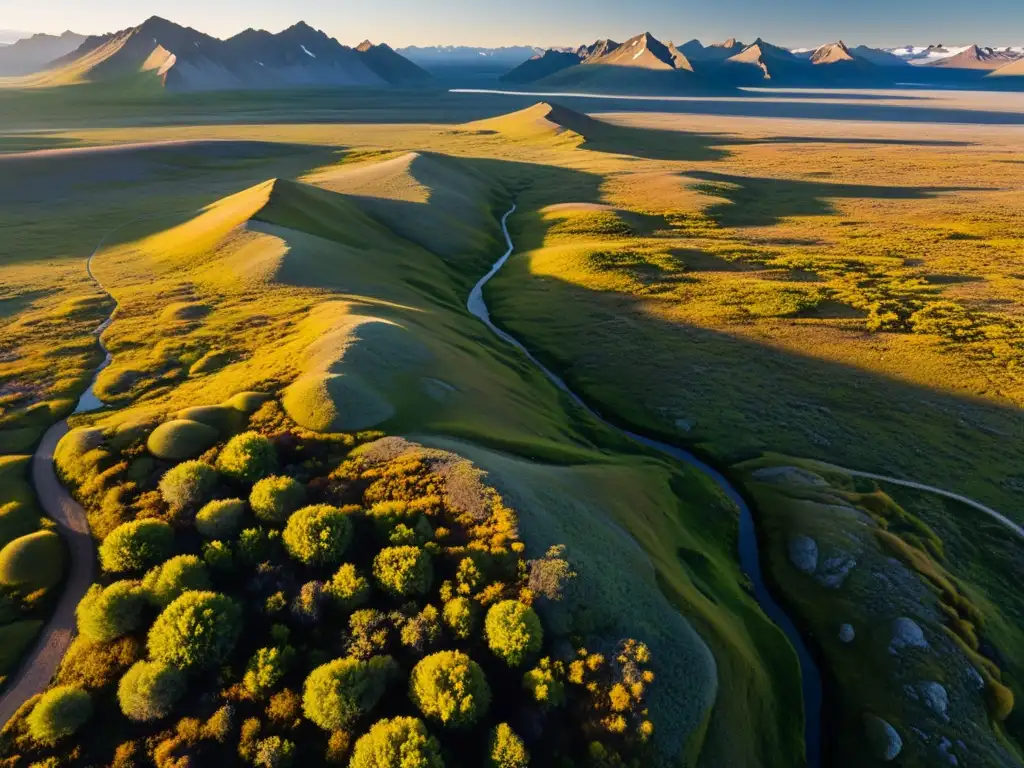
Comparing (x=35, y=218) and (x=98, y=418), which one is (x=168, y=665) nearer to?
(x=98, y=418)

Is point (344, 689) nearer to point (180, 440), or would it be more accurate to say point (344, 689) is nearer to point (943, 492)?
point (180, 440)

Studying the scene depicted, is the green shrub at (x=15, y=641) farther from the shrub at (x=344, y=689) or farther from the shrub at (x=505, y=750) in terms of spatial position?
the shrub at (x=505, y=750)

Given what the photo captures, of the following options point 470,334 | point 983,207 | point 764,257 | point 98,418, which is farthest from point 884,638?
point 983,207

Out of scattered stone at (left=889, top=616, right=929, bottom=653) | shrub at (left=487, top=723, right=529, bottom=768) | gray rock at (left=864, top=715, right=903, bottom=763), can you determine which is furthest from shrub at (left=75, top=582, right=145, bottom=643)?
scattered stone at (left=889, top=616, right=929, bottom=653)

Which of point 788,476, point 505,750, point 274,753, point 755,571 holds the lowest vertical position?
point 755,571

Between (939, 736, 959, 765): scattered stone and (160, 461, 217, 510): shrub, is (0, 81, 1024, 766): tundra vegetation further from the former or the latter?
(939, 736, 959, 765): scattered stone

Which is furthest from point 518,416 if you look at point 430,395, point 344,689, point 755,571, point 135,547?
point 344,689
